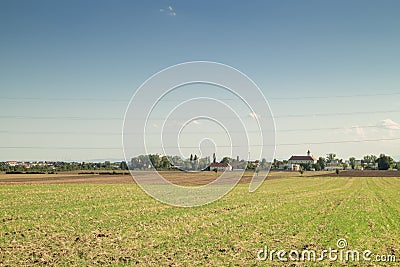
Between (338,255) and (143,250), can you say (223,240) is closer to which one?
(143,250)

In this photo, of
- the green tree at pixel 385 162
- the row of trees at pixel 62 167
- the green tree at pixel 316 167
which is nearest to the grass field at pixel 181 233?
the row of trees at pixel 62 167

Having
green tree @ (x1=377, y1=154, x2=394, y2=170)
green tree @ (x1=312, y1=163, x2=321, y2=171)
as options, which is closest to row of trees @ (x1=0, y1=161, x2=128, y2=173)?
green tree @ (x1=312, y1=163, x2=321, y2=171)

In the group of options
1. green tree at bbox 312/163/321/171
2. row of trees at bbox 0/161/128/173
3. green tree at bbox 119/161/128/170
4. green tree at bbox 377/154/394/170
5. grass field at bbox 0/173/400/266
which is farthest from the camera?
green tree at bbox 312/163/321/171

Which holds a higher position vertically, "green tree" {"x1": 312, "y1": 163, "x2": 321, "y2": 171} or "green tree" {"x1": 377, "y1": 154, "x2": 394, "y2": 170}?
"green tree" {"x1": 377, "y1": 154, "x2": 394, "y2": 170}

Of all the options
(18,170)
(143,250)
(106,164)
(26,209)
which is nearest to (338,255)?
(143,250)

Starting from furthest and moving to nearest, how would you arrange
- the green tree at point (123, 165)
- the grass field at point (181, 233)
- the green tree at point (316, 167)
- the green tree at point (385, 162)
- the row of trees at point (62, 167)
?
the green tree at point (316, 167), the green tree at point (385, 162), the green tree at point (123, 165), the row of trees at point (62, 167), the grass field at point (181, 233)

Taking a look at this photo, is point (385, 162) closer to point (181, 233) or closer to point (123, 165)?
point (123, 165)

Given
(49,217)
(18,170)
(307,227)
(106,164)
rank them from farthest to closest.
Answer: (106,164)
(18,170)
(49,217)
(307,227)

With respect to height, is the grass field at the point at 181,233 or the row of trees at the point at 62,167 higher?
the row of trees at the point at 62,167

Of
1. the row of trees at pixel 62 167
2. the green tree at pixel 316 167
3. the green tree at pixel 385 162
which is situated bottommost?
the row of trees at pixel 62 167

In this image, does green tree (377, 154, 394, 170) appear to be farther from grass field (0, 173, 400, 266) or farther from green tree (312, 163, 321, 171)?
grass field (0, 173, 400, 266)

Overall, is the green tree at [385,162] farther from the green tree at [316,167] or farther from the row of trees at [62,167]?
the row of trees at [62,167]

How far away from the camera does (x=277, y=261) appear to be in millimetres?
13055

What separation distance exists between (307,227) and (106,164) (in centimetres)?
12831
